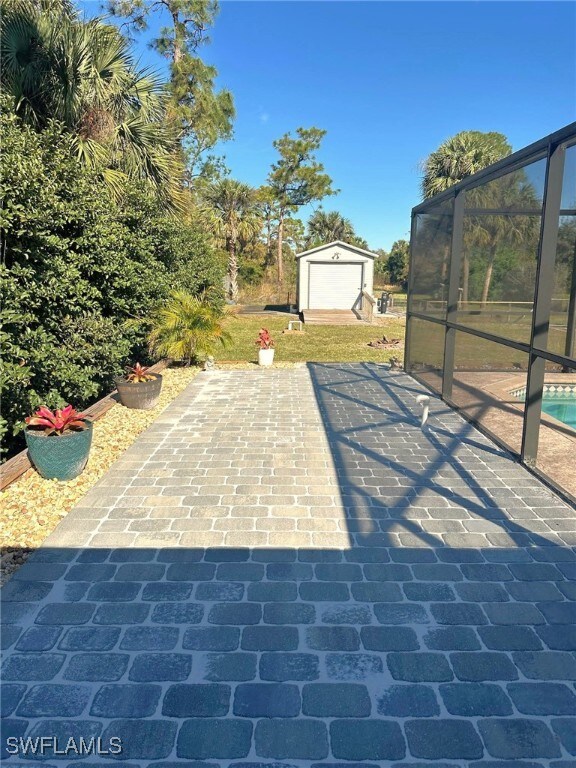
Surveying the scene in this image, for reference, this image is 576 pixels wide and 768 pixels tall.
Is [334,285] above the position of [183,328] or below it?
above

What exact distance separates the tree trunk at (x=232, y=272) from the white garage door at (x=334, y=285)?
20.2 ft

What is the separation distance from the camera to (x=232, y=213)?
2539cm

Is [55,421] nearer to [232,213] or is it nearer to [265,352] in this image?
[265,352]

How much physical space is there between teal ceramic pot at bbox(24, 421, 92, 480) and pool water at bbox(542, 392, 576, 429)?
6.79 metres

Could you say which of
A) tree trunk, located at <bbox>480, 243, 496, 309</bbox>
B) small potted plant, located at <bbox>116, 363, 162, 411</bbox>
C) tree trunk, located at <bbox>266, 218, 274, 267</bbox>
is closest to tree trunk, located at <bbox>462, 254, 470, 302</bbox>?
tree trunk, located at <bbox>480, 243, 496, 309</bbox>

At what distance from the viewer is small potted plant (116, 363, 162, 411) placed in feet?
21.3

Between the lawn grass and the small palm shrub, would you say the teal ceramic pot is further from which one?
the lawn grass

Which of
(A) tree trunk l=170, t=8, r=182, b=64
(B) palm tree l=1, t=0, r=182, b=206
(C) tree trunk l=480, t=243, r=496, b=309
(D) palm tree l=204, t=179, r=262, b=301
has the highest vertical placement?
(A) tree trunk l=170, t=8, r=182, b=64

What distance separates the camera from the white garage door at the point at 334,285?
72.5 ft

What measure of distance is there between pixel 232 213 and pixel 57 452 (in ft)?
77.2

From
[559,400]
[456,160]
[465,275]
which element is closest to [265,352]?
[465,275]

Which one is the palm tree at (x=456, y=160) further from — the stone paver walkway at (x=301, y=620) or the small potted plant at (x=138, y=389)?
the stone paver walkway at (x=301, y=620)

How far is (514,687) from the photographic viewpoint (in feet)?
6.81

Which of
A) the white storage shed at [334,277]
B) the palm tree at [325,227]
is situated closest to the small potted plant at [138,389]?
the white storage shed at [334,277]
